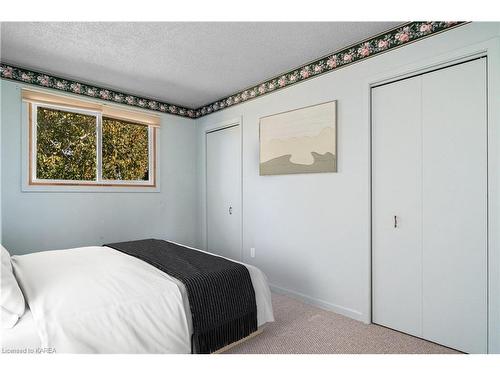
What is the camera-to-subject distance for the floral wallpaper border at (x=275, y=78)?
85.3 inches

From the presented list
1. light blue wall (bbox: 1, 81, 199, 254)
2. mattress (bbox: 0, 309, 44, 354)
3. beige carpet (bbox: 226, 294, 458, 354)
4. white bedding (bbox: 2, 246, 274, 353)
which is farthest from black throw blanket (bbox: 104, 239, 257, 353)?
light blue wall (bbox: 1, 81, 199, 254)

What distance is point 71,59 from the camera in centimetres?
269

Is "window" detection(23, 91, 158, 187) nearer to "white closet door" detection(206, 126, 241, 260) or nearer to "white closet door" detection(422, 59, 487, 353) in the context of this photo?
"white closet door" detection(206, 126, 241, 260)

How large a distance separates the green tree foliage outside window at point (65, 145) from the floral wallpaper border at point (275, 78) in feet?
1.07

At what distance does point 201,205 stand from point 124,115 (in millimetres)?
1730

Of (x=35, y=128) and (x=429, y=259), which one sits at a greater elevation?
(x=35, y=128)

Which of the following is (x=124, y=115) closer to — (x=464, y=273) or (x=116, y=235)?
(x=116, y=235)

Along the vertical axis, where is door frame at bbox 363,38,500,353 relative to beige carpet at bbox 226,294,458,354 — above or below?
above

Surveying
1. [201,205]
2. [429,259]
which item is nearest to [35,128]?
[201,205]

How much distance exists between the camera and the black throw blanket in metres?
1.70

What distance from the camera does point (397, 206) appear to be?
229 cm

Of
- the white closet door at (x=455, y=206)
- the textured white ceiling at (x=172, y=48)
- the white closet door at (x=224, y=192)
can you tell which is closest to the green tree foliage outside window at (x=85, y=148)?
the textured white ceiling at (x=172, y=48)

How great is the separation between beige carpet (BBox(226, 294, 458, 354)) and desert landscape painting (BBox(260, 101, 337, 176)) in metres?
1.44

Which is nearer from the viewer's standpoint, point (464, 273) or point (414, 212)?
point (464, 273)
